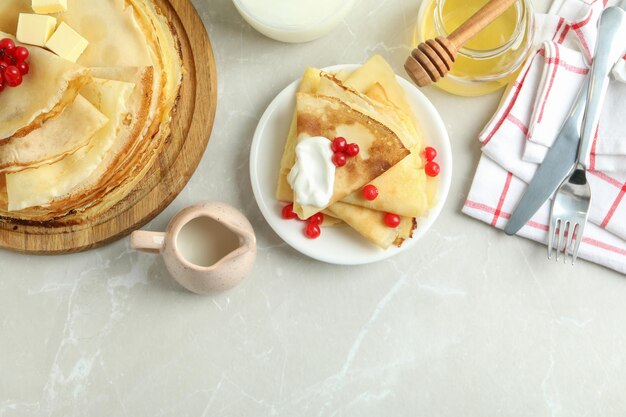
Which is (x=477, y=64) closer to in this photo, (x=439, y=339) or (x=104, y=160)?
(x=439, y=339)

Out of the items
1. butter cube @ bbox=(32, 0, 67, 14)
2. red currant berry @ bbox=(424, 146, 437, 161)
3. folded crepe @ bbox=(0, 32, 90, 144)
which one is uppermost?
butter cube @ bbox=(32, 0, 67, 14)

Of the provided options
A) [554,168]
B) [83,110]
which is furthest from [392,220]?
[83,110]

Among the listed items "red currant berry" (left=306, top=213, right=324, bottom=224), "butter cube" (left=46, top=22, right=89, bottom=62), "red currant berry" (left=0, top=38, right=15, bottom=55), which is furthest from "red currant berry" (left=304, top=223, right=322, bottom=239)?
"red currant berry" (left=0, top=38, right=15, bottom=55)

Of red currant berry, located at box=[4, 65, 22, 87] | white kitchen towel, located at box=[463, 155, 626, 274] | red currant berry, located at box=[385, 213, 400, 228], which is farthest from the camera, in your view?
white kitchen towel, located at box=[463, 155, 626, 274]

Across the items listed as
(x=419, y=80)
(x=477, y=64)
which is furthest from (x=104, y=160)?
(x=477, y=64)

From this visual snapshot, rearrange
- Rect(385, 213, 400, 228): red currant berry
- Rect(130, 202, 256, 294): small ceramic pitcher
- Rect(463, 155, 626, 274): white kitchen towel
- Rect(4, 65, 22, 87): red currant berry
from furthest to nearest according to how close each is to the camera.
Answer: Rect(463, 155, 626, 274): white kitchen towel, Rect(385, 213, 400, 228): red currant berry, Rect(130, 202, 256, 294): small ceramic pitcher, Rect(4, 65, 22, 87): red currant berry

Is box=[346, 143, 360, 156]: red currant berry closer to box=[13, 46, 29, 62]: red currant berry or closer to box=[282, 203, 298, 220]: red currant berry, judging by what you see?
box=[282, 203, 298, 220]: red currant berry

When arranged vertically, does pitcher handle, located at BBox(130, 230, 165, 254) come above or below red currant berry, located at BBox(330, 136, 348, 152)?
below
